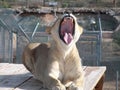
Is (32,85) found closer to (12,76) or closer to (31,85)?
(31,85)

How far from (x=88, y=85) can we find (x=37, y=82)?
0.53m

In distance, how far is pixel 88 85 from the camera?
511 centimetres

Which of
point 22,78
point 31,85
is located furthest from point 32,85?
point 22,78

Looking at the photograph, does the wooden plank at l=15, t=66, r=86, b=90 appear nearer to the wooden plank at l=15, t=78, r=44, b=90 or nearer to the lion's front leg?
the wooden plank at l=15, t=78, r=44, b=90

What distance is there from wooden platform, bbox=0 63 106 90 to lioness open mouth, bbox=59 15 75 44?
22.2 inches

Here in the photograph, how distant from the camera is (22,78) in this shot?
5398 mm

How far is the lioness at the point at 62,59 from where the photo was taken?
187 inches

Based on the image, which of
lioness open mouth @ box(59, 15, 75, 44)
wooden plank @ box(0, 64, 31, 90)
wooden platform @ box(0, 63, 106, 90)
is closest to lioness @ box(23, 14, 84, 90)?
lioness open mouth @ box(59, 15, 75, 44)

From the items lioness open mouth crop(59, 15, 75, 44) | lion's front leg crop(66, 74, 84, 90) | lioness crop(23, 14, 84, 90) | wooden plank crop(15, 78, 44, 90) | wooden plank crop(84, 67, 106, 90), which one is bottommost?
wooden plank crop(84, 67, 106, 90)

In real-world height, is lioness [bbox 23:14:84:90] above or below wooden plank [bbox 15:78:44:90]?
above

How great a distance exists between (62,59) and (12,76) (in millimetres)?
809

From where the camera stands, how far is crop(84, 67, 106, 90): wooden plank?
5.10 meters

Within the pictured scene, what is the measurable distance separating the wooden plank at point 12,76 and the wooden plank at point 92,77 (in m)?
0.67

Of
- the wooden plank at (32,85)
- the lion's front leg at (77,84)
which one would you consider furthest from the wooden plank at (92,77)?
the wooden plank at (32,85)
